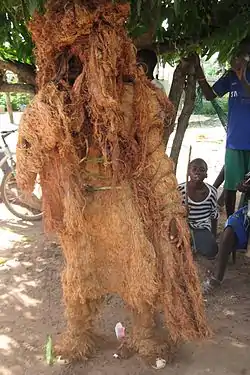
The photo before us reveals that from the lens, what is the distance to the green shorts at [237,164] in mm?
4652

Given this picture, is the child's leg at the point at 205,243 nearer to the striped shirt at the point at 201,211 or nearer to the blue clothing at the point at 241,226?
the striped shirt at the point at 201,211

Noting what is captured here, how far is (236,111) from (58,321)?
2393mm

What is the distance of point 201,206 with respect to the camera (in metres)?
4.27

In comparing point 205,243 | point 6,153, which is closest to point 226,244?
point 205,243

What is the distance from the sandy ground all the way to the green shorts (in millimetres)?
745

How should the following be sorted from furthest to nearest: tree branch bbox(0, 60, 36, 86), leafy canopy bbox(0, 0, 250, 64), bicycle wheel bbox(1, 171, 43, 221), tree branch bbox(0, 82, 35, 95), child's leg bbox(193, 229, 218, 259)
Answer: bicycle wheel bbox(1, 171, 43, 221), child's leg bbox(193, 229, 218, 259), tree branch bbox(0, 82, 35, 95), tree branch bbox(0, 60, 36, 86), leafy canopy bbox(0, 0, 250, 64)

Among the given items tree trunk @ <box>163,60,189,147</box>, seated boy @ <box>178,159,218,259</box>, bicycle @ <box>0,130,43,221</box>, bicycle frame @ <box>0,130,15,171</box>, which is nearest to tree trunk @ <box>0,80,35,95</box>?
tree trunk @ <box>163,60,189,147</box>

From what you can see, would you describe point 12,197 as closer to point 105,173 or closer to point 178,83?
point 178,83

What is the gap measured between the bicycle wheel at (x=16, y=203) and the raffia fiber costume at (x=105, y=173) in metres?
3.22

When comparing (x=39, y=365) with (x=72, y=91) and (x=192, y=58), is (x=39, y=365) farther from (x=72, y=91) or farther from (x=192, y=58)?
(x=192, y=58)

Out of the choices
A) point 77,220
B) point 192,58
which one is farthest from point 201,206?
point 77,220

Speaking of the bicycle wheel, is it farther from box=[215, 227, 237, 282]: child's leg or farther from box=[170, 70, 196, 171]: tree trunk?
box=[215, 227, 237, 282]: child's leg

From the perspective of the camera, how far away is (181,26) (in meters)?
3.36

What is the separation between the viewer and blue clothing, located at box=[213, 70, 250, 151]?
4.46 metres
